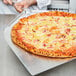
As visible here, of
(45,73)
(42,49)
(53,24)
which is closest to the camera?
(45,73)

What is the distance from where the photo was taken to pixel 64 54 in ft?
3.13

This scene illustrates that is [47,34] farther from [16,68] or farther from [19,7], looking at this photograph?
[19,7]

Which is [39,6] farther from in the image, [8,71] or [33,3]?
[8,71]

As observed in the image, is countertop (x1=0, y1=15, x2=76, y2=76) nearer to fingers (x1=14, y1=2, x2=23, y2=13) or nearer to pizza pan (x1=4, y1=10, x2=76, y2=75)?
pizza pan (x1=4, y1=10, x2=76, y2=75)

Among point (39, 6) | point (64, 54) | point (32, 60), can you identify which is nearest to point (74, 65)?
point (64, 54)

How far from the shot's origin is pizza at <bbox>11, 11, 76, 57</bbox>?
0.98 m

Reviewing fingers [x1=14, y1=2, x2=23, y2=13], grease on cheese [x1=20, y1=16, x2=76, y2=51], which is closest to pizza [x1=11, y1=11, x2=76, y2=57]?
grease on cheese [x1=20, y1=16, x2=76, y2=51]

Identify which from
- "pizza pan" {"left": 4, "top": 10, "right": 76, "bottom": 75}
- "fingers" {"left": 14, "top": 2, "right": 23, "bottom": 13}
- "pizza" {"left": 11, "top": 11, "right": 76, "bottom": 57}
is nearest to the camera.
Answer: "pizza pan" {"left": 4, "top": 10, "right": 76, "bottom": 75}

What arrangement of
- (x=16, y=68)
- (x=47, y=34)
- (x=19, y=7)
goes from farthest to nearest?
(x=19, y=7), (x=47, y=34), (x=16, y=68)

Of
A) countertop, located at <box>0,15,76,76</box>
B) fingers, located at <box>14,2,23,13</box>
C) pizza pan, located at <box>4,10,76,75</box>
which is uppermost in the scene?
pizza pan, located at <box>4,10,76,75</box>

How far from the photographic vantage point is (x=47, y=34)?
3.68 ft

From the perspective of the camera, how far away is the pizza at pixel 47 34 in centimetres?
98

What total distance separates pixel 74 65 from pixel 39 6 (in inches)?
44.0

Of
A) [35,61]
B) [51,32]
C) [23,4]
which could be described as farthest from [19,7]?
[35,61]
